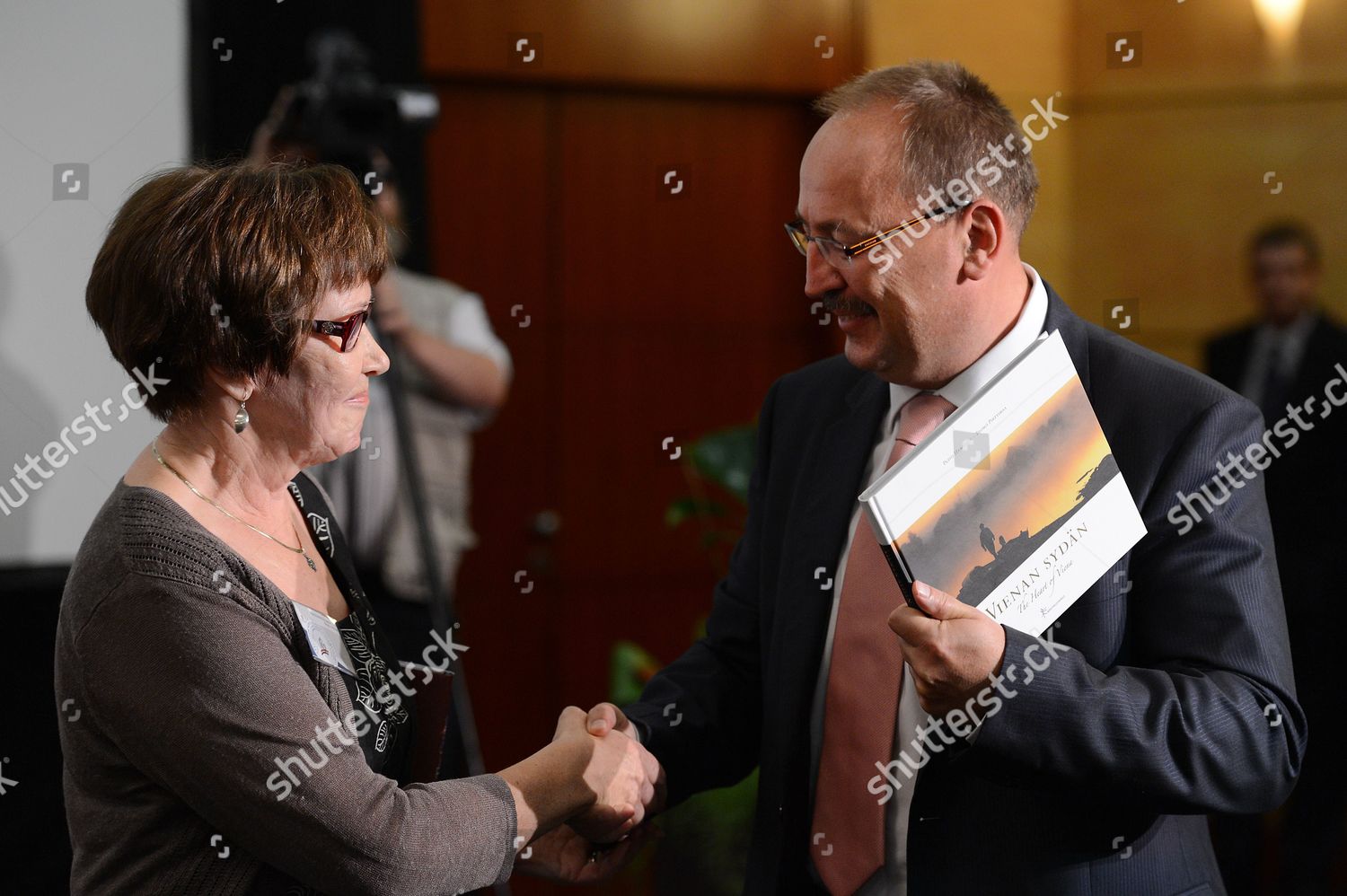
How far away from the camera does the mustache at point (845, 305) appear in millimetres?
1483

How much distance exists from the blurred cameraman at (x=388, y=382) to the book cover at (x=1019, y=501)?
147 centimetres

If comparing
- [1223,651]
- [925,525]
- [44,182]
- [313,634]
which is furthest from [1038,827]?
[44,182]

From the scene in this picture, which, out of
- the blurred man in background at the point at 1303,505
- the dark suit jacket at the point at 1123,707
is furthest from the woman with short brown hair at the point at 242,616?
the blurred man in background at the point at 1303,505

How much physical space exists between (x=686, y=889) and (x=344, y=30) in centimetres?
232

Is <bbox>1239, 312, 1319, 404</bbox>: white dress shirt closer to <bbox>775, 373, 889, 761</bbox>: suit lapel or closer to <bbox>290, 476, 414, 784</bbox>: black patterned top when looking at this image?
<bbox>775, 373, 889, 761</bbox>: suit lapel

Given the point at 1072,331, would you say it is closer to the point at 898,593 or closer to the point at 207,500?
the point at 898,593

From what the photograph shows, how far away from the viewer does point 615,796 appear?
4.91ft

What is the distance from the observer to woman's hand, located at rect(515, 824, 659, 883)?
63.8 inches

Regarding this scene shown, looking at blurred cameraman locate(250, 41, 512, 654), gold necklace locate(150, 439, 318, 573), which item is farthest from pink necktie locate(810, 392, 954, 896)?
blurred cameraman locate(250, 41, 512, 654)

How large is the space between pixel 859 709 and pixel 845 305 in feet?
1.60

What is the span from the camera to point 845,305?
1.49 metres

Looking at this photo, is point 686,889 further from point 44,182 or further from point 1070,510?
point 44,182

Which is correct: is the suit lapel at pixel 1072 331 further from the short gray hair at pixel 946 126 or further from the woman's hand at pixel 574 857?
the woman's hand at pixel 574 857

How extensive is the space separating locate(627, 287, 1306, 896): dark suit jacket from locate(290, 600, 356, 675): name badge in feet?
1.80
